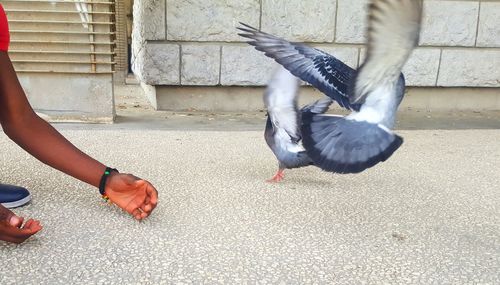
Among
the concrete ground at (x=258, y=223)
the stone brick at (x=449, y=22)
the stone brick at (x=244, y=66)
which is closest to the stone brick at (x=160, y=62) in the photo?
the stone brick at (x=244, y=66)

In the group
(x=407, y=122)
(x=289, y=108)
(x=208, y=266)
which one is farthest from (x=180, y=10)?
(x=208, y=266)

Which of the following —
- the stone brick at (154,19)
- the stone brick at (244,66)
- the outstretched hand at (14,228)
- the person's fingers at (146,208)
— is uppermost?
the stone brick at (154,19)

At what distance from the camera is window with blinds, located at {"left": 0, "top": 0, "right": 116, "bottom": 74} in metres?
3.19

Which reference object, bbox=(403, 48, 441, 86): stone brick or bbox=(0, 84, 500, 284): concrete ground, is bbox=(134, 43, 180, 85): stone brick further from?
bbox=(403, 48, 441, 86): stone brick

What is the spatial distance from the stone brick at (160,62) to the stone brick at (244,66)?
40 centimetres

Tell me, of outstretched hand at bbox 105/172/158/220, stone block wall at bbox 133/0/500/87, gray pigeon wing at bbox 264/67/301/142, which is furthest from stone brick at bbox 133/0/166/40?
outstretched hand at bbox 105/172/158/220

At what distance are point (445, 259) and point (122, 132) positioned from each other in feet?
7.21

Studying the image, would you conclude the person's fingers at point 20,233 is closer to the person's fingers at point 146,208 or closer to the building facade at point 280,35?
the person's fingers at point 146,208

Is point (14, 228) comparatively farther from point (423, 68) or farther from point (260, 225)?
point (423, 68)

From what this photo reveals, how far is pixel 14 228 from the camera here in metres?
1.27

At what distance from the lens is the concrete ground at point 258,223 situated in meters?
1.27

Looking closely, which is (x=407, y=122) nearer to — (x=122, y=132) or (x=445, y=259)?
(x=122, y=132)

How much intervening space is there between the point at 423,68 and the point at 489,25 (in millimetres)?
702

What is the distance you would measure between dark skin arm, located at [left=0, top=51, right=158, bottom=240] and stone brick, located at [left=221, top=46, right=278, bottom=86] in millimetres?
2503
